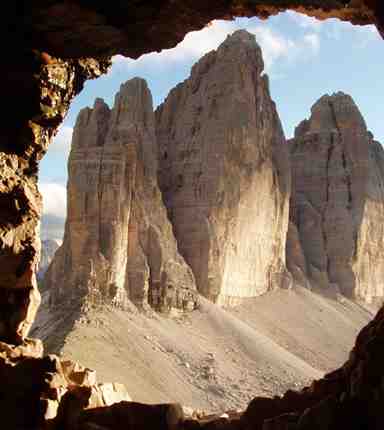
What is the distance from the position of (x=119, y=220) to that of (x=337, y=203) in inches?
1111

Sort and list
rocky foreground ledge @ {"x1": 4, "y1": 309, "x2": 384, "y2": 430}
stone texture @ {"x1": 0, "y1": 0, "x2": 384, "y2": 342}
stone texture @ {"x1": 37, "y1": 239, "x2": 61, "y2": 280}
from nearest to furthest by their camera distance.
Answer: rocky foreground ledge @ {"x1": 4, "y1": 309, "x2": 384, "y2": 430}, stone texture @ {"x1": 0, "y1": 0, "x2": 384, "y2": 342}, stone texture @ {"x1": 37, "y1": 239, "x2": 61, "y2": 280}

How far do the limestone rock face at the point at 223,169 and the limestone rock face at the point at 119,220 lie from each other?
2.86m

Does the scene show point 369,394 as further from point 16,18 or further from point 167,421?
point 16,18

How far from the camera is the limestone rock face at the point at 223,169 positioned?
140ft

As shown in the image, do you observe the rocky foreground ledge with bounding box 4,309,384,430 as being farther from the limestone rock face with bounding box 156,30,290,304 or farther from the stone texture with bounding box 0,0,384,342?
the limestone rock face with bounding box 156,30,290,304

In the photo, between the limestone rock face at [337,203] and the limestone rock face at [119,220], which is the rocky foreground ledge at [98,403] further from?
the limestone rock face at [337,203]

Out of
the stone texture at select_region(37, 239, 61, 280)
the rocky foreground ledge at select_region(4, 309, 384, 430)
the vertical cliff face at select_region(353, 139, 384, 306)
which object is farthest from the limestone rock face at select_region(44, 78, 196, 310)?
the stone texture at select_region(37, 239, 61, 280)

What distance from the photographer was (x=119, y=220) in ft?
118

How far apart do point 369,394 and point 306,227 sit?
51.1 metres

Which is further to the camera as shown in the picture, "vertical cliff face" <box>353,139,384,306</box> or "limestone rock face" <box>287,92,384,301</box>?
"vertical cliff face" <box>353,139,384,306</box>

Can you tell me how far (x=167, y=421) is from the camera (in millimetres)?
10094

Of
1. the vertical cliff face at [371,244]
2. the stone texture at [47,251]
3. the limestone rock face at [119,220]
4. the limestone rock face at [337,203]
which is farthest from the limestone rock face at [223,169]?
the stone texture at [47,251]

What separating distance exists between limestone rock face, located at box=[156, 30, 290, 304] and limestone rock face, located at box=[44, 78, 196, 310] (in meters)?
2.86

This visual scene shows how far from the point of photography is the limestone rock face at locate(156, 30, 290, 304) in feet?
140
